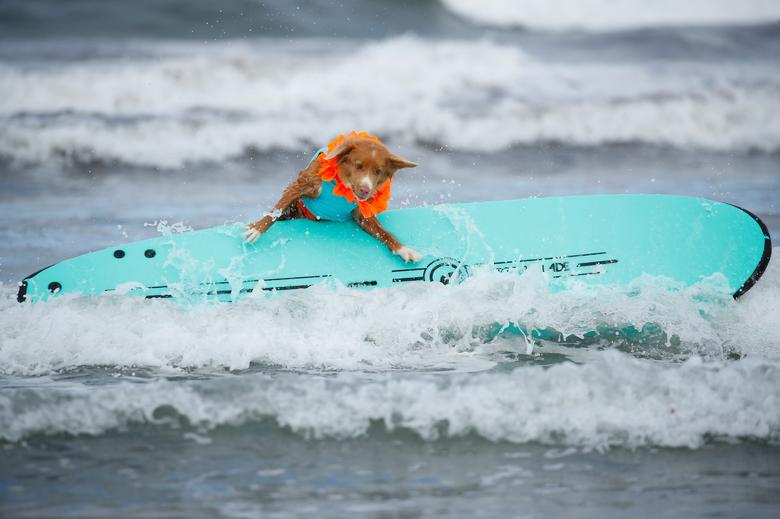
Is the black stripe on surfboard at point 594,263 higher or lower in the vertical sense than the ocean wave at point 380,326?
higher

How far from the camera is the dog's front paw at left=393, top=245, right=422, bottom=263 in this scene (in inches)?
195

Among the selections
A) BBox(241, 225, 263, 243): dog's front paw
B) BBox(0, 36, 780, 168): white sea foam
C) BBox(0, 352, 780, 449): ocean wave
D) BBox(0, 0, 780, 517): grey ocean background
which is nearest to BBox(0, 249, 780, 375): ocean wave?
BBox(0, 0, 780, 517): grey ocean background

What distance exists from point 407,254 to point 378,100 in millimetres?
7171

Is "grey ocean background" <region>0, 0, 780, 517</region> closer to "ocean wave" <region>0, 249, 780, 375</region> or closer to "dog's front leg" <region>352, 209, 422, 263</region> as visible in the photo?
"ocean wave" <region>0, 249, 780, 375</region>

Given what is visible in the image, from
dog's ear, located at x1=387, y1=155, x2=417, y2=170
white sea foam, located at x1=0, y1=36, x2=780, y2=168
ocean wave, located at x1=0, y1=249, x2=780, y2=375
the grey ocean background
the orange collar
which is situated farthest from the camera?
white sea foam, located at x1=0, y1=36, x2=780, y2=168

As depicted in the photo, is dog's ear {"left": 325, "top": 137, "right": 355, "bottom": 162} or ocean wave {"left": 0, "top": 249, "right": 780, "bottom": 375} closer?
ocean wave {"left": 0, "top": 249, "right": 780, "bottom": 375}

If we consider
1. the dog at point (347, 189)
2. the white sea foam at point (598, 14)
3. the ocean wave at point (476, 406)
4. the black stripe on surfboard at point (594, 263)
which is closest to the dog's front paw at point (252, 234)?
the dog at point (347, 189)

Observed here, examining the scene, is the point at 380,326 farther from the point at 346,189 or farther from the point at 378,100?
the point at 378,100

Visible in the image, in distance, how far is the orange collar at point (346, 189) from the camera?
4574mm

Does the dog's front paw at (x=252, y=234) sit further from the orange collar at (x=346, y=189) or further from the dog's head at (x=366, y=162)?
the dog's head at (x=366, y=162)

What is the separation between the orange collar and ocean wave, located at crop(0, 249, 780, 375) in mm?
443

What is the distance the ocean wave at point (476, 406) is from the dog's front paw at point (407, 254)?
4.75ft

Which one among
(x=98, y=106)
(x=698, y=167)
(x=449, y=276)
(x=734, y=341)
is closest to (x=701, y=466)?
(x=734, y=341)

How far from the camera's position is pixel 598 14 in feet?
41.7
